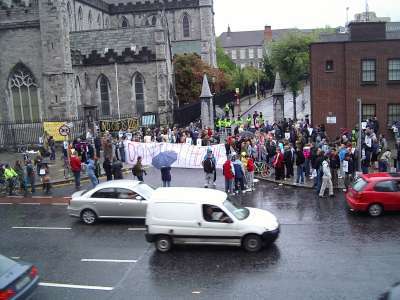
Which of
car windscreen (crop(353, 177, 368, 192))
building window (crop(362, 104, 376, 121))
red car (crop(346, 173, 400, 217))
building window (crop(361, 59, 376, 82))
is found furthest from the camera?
building window (crop(362, 104, 376, 121))

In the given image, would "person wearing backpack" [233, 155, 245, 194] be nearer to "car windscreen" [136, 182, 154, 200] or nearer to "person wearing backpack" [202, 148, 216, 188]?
"person wearing backpack" [202, 148, 216, 188]

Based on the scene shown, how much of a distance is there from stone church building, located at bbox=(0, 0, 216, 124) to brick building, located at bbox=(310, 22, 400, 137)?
42.1ft

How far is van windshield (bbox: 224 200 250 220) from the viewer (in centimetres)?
→ 1484

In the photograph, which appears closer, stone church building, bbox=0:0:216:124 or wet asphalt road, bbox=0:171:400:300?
wet asphalt road, bbox=0:171:400:300

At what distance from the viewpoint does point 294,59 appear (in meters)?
56.4

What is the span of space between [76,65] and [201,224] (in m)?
33.9

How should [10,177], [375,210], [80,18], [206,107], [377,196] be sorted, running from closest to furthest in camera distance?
[377,196], [375,210], [10,177], [206,107], [80,18]

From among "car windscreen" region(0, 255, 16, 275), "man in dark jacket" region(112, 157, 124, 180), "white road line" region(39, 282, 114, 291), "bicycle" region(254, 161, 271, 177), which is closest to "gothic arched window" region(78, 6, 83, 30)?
"man in dark jacket" region(112, 157, 124, 180)

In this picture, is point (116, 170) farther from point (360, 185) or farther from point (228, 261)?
point (360, 185)

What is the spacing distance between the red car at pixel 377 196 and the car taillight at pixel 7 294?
1151 centimetres

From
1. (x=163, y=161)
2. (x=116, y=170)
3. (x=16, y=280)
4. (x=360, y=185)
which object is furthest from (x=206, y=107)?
(x=16, y=280)

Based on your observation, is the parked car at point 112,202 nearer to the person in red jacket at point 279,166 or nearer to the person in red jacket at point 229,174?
the person in red jacket at point 229,174

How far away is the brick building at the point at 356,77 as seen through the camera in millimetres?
32125

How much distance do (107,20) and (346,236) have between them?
199ft
